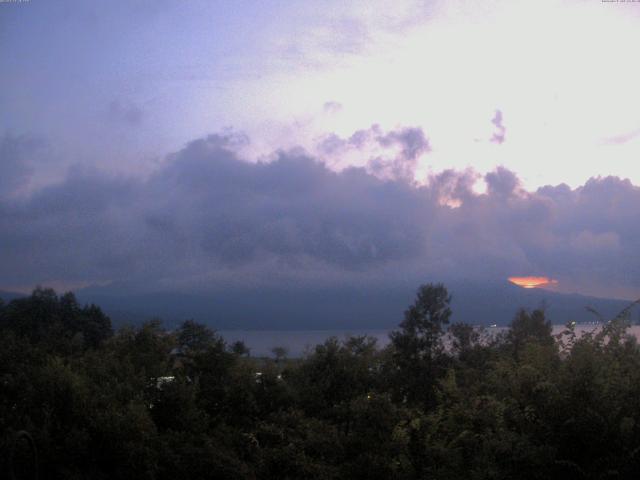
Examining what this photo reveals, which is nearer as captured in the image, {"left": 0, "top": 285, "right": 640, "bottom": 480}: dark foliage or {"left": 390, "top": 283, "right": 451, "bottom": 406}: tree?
{"left": 0, "top": 285, "right": 640, "bottom": 480}: dark foliage

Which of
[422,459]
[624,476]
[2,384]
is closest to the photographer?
[624,476]

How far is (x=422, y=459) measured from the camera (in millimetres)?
8023

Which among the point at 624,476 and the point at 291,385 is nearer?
the point at 624,476

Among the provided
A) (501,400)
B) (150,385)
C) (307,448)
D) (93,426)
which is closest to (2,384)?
(93,426)

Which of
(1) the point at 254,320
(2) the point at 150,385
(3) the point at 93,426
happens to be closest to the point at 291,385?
(2) the point at 150,385

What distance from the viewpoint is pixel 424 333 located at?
31953 mm

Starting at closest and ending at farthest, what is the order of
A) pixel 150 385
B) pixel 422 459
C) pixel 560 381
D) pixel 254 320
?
pixel 560 381 → pixel 422 459 → pixel 150 385 → pixel 254 320

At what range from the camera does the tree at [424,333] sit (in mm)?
30156

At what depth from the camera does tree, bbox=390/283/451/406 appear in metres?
30.2

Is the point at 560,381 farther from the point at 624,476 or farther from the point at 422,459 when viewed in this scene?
the point at 422,459

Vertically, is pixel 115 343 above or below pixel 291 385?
above

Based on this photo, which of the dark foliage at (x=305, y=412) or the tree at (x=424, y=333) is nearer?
the dark foliage at (x=305, y=412)

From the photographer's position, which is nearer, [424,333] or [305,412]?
[305,412]

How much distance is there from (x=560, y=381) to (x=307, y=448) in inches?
176
